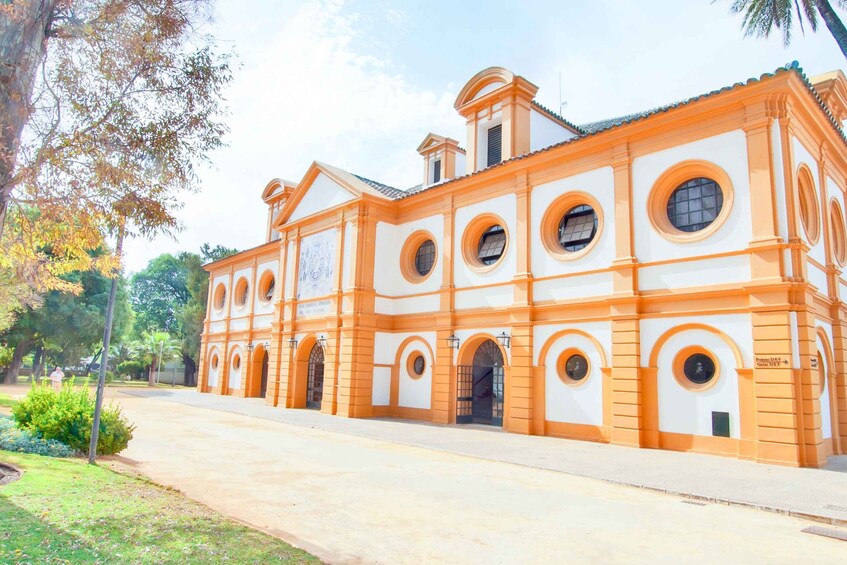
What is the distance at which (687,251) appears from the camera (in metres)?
13.6

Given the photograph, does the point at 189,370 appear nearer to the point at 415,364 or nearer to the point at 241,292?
the point at 241,292

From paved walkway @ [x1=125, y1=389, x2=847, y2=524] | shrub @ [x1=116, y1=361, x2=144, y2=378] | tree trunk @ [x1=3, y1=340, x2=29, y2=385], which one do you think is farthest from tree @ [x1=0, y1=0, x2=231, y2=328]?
shrub @ [x1=116, y1=361, x2=144, y2=378]

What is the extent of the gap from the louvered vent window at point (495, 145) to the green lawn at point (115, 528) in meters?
Result: 16.2

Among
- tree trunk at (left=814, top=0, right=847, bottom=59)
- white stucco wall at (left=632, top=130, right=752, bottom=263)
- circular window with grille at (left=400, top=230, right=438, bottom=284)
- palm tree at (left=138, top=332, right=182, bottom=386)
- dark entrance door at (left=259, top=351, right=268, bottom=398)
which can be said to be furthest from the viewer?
palm tree at (left=138, top=332, right=182, bottom=386)

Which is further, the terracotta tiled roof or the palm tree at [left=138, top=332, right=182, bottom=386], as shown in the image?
the palm tree at [left=138, top=332, right=182, bottom=386]

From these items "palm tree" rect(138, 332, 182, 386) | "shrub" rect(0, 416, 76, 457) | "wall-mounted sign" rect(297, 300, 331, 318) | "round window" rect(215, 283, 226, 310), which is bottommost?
"shrub" rect(0, 416, 76, 457)

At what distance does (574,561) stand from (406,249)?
55.5 feet

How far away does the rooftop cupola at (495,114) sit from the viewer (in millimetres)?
19375

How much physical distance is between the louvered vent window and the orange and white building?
82 mm

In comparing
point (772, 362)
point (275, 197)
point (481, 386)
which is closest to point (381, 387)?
point (481, 386)

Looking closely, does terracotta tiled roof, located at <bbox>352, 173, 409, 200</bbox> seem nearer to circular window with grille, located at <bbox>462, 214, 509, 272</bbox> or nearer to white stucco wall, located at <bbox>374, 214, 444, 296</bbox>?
white stucco wall, located at <bbox>374, 214, 444, 296</bbox>

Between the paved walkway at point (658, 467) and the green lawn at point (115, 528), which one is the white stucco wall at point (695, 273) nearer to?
the paved walkway at point (658, 467)

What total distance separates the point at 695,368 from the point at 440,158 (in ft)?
48.2

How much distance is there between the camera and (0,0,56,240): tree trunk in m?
5.62
